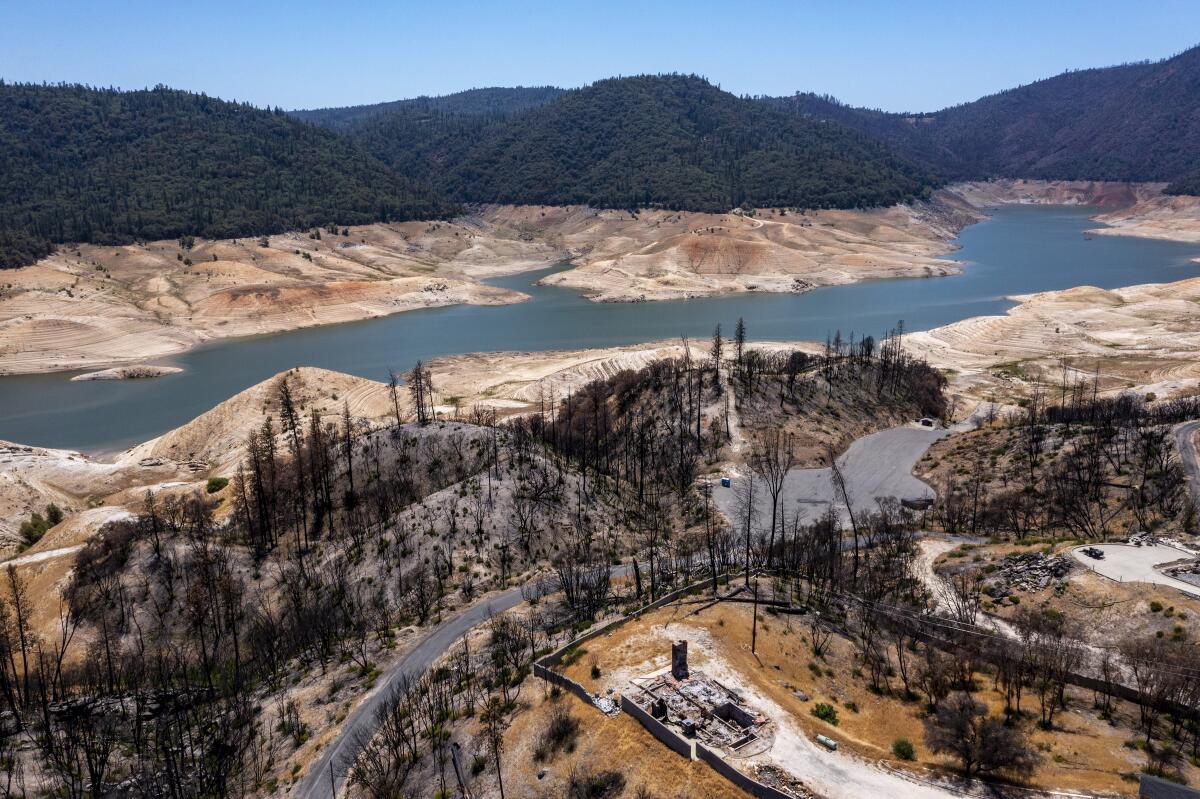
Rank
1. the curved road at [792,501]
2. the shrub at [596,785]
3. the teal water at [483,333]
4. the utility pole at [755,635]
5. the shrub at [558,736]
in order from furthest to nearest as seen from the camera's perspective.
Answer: the teal water at [483,333] < the utility pole at [755,635] < the curved road at [792,501] < the shrub at [558,736] < the shrub at [596,785]

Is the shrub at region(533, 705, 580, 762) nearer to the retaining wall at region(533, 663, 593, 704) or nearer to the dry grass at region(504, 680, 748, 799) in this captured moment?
the dry grass at region(504, 680, 748, 799)

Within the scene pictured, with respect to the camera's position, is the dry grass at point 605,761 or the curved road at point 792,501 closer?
the dry grass at point 605,761

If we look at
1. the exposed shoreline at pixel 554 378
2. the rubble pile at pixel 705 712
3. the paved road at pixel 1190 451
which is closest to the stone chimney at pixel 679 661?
the rubble pile at pixel 705 712

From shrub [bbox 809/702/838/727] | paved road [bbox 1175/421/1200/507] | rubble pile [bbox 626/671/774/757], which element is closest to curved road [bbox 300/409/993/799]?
paved road [bbox 1175/421/1200/507]

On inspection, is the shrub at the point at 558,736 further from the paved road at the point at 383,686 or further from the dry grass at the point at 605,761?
the paved road at the point at 383,686

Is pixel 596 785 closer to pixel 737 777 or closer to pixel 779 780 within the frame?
pixel 737 777
